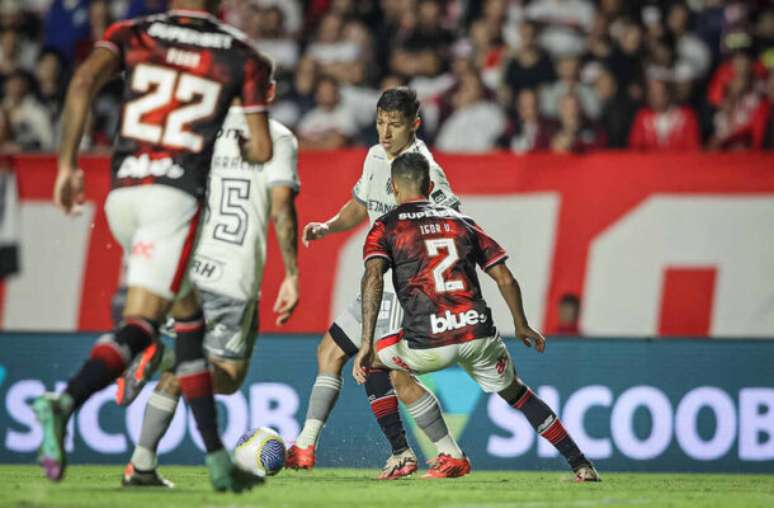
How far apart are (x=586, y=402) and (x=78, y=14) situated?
7.82m

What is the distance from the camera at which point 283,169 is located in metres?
7.13

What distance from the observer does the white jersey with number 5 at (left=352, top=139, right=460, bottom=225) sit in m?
8.48

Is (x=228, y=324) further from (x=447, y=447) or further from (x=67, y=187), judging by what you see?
(x=447, y=447)

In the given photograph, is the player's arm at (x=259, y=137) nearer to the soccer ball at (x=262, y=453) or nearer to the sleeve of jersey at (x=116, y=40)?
the sleeve of jersey at (x=116, y=40)

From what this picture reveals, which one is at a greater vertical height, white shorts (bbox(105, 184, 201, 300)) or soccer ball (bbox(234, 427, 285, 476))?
white shorts (bbox(105, 184, 201, 300))

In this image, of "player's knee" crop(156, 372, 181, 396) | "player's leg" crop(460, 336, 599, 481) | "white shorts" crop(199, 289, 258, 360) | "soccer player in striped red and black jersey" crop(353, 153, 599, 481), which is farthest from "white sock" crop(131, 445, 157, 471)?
"player's leg" crop(460, 336, 599, 481)

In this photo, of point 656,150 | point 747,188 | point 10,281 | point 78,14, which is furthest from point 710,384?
point 78,14

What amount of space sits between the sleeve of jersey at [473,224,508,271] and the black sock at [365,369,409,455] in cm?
115

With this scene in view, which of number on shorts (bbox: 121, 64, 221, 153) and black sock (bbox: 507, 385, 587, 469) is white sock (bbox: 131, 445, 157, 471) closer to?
number on shorts (bbox: 121, 64, 221, 153)

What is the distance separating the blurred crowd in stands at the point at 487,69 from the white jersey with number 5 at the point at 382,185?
4415 millimetres

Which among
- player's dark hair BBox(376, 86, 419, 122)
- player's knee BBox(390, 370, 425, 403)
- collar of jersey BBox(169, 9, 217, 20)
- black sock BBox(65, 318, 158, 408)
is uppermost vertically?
collar of jersey BBox(169, 9, 217, 20)

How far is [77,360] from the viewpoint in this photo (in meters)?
10.4

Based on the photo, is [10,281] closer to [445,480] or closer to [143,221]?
[445,480]

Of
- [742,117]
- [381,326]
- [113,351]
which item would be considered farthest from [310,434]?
[742,117]
